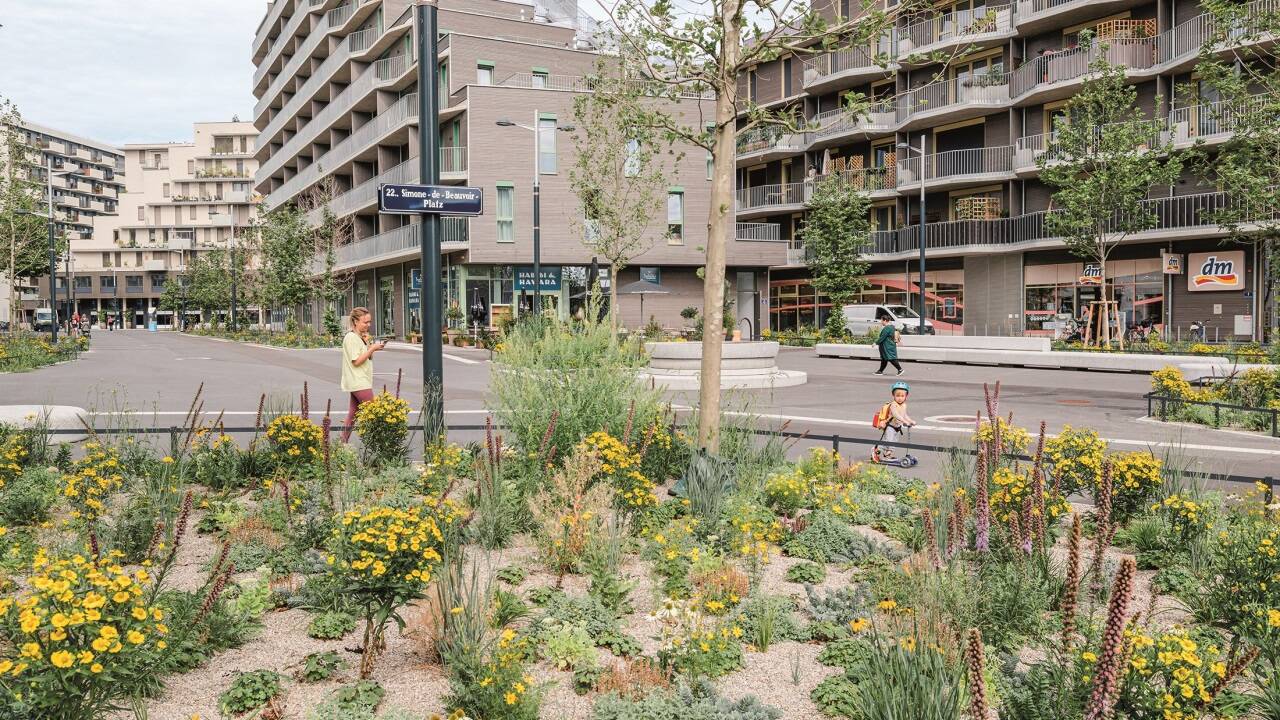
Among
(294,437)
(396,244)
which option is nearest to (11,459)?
(294,437)

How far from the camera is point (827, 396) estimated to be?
18.3 meters

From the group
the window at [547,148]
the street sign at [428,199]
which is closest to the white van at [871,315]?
the window at [547,148]

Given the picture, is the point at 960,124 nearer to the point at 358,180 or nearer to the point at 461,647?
the point at 358,180

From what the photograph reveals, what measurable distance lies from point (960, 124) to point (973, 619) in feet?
141

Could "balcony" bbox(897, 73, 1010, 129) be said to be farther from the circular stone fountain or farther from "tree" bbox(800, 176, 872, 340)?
the circular stone fountain

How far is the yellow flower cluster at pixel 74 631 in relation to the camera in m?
2.85

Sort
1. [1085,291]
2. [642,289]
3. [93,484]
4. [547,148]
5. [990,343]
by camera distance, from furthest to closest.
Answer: [547,148] < [642,289] < [1085,291] < [990,343] < [93,484]

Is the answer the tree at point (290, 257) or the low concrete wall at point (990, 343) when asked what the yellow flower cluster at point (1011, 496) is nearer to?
the low concrete wall at point (990, 343)

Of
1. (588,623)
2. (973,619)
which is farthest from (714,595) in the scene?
(973,619)

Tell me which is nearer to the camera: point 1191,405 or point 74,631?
point 74,631

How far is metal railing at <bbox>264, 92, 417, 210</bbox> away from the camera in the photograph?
4500 centimetres

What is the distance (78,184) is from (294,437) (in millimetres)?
145498

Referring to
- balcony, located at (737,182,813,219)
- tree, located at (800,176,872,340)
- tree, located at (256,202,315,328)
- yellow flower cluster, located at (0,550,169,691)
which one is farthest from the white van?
yellow flower cluster, located at (0,550,169,691)

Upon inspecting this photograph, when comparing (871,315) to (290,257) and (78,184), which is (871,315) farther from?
(78,184)
